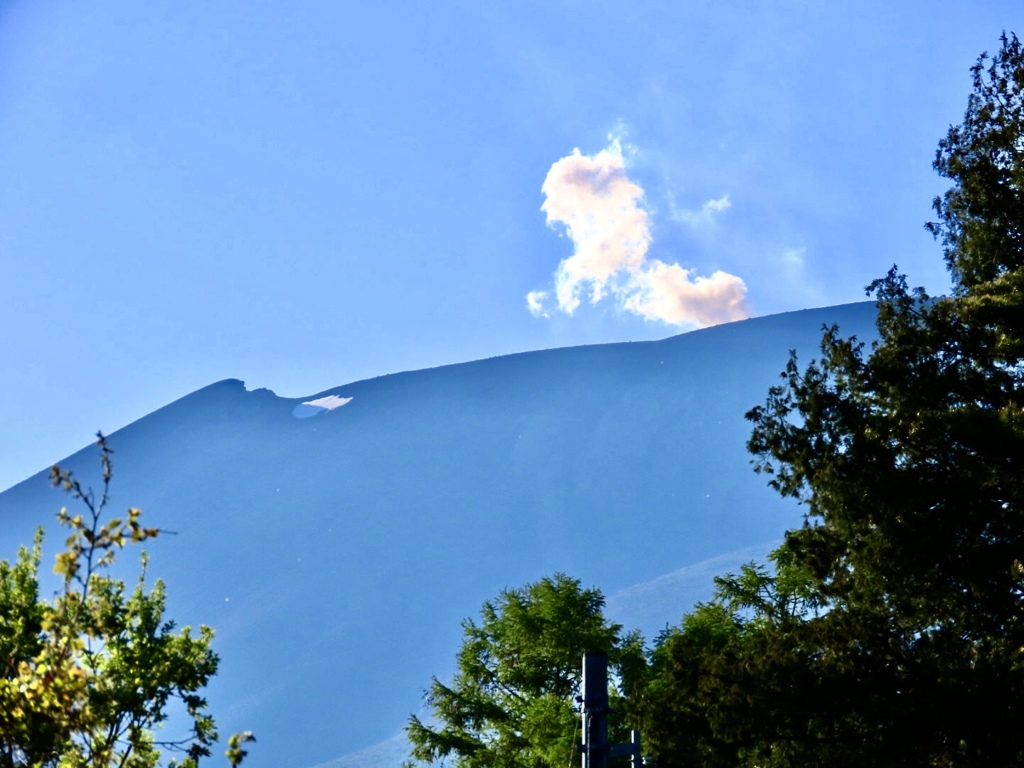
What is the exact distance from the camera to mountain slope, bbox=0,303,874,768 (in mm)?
60656

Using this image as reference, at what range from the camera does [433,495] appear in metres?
65.9

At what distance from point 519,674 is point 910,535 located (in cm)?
1566

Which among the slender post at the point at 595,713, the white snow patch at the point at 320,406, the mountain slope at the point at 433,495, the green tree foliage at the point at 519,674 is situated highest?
the white snow patch at the point at 320,406

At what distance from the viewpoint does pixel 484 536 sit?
A: 6444cm

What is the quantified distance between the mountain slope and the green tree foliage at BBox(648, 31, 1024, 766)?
4716cm

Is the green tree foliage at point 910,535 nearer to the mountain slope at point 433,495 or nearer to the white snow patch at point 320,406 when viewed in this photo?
the mountain slope at point 433,495

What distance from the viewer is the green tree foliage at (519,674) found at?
960 inches

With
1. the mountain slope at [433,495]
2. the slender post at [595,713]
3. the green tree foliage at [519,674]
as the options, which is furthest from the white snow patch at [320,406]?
the slender post at [595,713]

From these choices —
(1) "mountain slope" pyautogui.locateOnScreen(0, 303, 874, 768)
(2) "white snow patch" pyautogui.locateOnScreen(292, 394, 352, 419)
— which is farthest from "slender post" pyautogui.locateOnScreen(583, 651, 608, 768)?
(2) "white snow patch" pyautogui.locateOnScreen(292, 394, 352, 419)

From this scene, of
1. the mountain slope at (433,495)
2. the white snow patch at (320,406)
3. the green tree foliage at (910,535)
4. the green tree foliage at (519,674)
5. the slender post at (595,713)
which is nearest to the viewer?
the slender post at (595,713)

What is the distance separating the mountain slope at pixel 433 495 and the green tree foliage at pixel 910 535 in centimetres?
4716

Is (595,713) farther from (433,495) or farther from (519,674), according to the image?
(433,495)

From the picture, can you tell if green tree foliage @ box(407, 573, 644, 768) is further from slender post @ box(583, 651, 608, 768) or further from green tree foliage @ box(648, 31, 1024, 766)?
slender post @ box(583, 651, 608, 768)

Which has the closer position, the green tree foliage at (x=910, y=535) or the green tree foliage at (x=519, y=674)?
the green tree foliage at (x=910, y=535)
